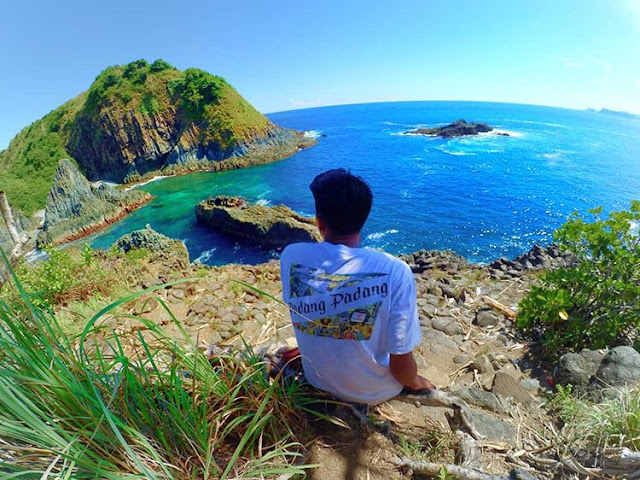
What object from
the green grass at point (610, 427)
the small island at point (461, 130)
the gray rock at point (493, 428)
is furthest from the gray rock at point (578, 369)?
the small island at point (461, 130)

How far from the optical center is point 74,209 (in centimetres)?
2966

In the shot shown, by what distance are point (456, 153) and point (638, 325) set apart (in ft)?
164

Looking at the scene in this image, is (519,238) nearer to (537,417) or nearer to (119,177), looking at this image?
(537,417)

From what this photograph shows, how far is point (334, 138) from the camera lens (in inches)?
2948

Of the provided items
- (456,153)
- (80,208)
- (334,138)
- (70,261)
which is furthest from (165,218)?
(334,138)

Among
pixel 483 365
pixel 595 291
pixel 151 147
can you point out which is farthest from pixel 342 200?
pixel 151 147

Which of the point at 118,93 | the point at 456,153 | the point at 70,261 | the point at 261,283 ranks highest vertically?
the point at 118,93

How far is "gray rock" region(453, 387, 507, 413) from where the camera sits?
3.11 metres

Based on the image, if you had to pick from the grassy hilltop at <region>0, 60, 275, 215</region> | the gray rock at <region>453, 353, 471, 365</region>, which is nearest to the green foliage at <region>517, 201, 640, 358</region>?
the gray rock at <region>453, 353, 471, 365</region>

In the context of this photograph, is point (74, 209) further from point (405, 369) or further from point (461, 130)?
point (461, 130)

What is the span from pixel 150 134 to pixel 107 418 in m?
62.0

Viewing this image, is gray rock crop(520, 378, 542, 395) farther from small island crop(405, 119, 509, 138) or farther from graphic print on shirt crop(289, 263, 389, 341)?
small island crop(405, 119, 509, 138)

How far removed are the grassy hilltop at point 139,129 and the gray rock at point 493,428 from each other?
53.6m

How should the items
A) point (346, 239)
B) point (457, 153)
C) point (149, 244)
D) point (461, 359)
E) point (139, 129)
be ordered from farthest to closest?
point (139, 129), point (457, 153), point (149, 244), point (461, 359), point (346, 239)
